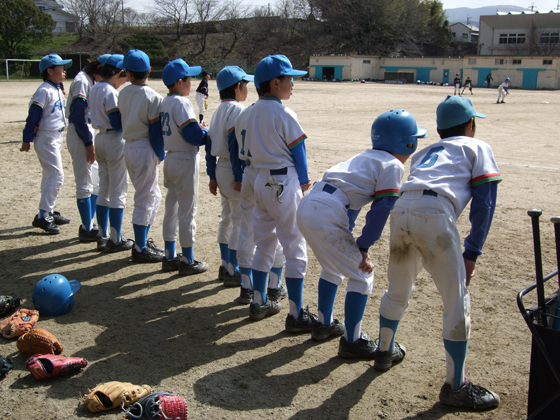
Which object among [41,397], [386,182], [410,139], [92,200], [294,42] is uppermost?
[294,42]

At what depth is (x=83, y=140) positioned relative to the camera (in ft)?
21.6

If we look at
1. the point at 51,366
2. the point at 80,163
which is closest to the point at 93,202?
the point at 80,163

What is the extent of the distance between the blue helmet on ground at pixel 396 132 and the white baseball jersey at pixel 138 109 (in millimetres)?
2954

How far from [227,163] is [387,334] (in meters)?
2.42

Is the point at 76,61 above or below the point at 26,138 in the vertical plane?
above

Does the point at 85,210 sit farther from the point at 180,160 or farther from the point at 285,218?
the point at 285,218

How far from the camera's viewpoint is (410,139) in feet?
11.6

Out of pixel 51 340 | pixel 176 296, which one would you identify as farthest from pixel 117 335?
pixel 176 296

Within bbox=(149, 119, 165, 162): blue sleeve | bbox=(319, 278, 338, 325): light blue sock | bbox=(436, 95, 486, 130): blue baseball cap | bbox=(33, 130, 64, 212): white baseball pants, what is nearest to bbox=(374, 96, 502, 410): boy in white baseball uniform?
bbox=(436, 95, 486, 130): blue baseball cap

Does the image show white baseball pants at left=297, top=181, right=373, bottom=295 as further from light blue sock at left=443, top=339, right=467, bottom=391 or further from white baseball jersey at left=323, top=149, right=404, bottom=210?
light blue sock at left=443, top=339, right=467, bottom=391

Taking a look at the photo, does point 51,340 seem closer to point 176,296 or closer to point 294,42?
point 176,296

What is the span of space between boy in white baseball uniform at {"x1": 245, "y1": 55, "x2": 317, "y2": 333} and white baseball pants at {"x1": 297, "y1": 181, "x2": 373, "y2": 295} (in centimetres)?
47

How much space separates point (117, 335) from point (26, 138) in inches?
152

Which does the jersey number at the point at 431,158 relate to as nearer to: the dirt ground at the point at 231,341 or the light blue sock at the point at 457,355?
the light blue sock at the point at 457,355
